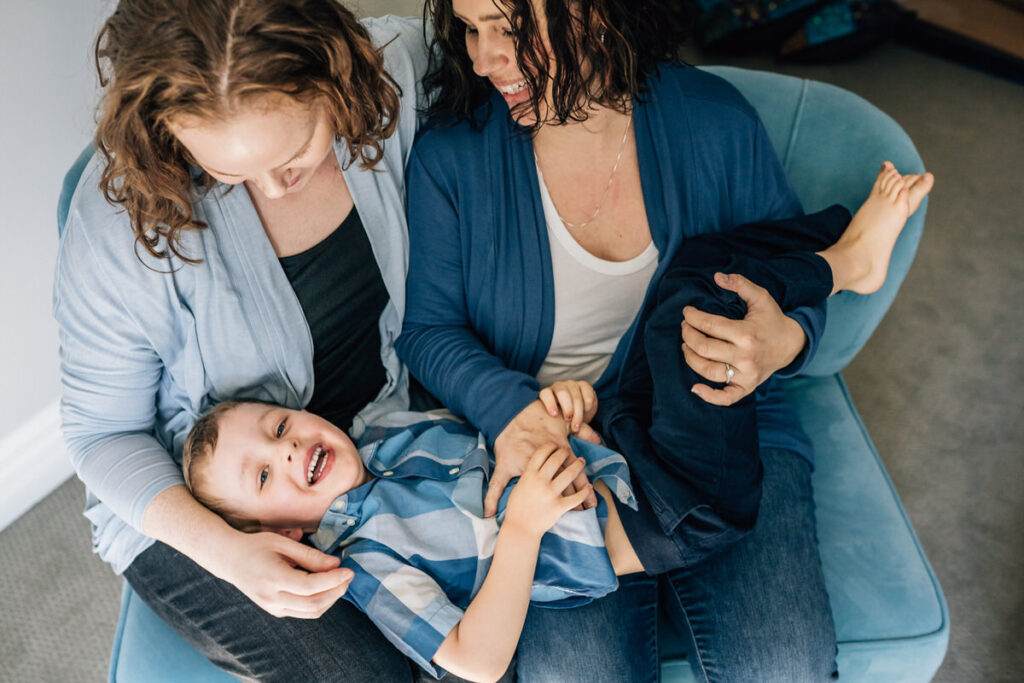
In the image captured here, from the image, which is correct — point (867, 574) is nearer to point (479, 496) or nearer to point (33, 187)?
point (479, 496)

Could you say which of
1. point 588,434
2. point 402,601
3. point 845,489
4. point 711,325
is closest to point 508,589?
point 402,601

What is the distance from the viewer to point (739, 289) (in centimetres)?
122

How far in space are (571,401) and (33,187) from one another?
129cm

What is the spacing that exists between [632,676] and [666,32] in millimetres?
1053

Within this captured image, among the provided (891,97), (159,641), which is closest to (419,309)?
(159,641)

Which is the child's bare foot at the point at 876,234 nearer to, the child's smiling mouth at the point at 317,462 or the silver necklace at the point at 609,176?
the silver necklace at the point at 609,176

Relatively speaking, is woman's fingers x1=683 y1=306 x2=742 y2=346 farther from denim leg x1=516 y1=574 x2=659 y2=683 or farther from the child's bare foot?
denim leg x1=516 y1=574 x2=659 y2=683

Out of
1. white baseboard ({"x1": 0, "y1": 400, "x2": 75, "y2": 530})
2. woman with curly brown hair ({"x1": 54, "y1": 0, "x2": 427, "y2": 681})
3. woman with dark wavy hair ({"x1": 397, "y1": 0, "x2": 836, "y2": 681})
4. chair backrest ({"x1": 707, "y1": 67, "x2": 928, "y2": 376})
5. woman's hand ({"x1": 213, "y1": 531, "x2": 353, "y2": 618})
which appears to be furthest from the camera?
white baseboard ({"x1": 0, "y1": 400, "x2": 75, "y2": 530})

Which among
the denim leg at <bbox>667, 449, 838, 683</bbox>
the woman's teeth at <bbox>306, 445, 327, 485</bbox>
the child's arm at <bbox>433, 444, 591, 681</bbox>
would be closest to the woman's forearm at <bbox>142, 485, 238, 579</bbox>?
the woman's teeth at <bbox>306, 445, 327, 485</bbox>

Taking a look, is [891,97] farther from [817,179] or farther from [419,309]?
[419,309]

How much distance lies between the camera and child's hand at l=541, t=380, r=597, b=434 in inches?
48.8

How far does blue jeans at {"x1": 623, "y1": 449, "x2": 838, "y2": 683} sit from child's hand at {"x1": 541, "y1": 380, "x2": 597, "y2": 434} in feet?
0.98

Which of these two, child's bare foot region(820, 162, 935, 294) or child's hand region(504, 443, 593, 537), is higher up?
child's bare foot region(820, 162, 935, 294)

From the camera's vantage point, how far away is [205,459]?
1184 mm
